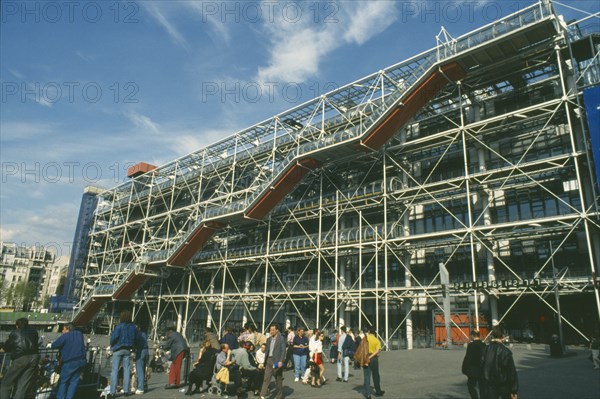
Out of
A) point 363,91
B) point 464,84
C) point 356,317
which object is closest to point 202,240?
point 356,317

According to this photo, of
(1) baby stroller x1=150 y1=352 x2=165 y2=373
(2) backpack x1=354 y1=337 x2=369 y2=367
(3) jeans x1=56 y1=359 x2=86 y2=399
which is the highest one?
(2) backpack x1=354 y1=337 x2=369 y2=367

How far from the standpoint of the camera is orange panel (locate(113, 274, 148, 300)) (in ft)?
115

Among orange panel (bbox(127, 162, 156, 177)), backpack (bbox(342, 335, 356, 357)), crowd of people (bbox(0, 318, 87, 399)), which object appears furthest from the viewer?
orange panel (bbox(127, 162, 156, 177))

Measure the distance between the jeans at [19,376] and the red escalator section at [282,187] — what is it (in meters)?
19.9

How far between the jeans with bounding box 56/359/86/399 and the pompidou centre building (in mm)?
10383

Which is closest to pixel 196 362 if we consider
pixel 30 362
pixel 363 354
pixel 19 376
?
pixel 30 362

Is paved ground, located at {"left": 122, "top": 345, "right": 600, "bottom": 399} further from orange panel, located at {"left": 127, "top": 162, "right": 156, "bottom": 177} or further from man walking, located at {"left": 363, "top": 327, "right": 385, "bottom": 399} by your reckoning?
orange panel, located at {"left": 127, "top": 162, "right": 156, "bottom": 177}

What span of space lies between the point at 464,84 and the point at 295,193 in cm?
1402

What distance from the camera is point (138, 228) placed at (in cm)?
4631

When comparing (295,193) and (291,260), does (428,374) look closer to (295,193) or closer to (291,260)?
(291,260)

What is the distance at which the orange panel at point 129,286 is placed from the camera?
3499cm

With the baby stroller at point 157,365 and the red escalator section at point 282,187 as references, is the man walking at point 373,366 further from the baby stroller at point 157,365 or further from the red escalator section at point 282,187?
the red escalator section at point 282,187

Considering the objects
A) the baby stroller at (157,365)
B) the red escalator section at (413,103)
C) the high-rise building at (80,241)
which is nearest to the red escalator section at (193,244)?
the red escalator section at (413,103)

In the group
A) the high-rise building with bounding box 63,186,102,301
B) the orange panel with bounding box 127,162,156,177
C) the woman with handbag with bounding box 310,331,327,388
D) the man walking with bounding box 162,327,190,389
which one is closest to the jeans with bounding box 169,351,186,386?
the man walking with bounding box 162,327,190,389
